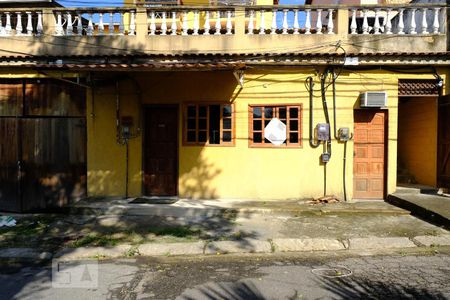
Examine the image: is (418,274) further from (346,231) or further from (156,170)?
(156,170)

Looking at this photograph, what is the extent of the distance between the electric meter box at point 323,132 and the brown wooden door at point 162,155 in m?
3.62

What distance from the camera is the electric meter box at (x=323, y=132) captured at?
31.7 feet

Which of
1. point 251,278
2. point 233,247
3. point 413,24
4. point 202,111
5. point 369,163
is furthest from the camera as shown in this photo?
point 202,111

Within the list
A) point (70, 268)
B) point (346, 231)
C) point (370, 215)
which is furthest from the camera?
point (370, 215)

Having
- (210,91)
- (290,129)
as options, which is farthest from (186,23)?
(290,129)

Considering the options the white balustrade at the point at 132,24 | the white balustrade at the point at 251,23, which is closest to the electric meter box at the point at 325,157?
the white balustrade at the point at 251,23

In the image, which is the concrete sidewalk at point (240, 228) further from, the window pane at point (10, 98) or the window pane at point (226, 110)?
the window pane at point (10, 98)

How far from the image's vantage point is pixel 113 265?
226 inches

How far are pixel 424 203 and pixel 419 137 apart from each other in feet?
11.3

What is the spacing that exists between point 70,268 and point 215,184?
15.9ft

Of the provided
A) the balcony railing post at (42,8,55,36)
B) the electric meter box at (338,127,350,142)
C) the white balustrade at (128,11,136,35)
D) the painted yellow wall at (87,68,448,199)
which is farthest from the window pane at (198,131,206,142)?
the balcony railing post at (42,8,55,36)

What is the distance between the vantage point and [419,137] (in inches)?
447

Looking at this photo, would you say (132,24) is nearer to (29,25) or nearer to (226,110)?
(29,25)

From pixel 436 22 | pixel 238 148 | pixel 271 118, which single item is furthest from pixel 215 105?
pixel 436 22
